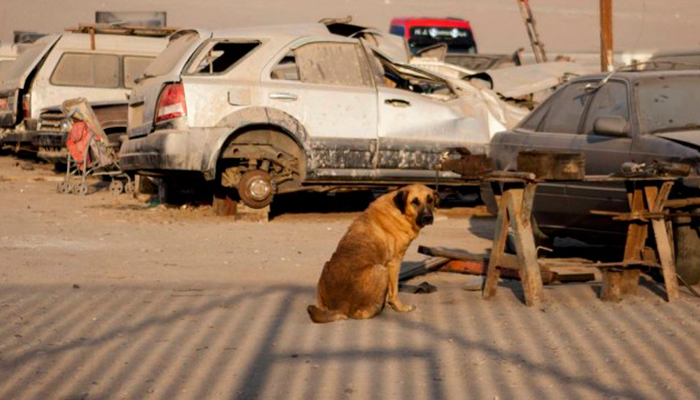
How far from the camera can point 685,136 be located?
31.2 feet

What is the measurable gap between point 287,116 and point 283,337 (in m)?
6.36

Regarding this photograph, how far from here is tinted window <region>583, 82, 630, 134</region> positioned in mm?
10305

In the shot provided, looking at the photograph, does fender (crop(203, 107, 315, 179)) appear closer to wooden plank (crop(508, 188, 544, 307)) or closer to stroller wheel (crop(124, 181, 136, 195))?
stroller wheel (crop(124, 181, 136, 195))

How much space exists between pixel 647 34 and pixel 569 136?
50284 millimetres

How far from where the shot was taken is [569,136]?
1063 cm

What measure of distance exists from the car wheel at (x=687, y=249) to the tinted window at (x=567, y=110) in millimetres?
1726

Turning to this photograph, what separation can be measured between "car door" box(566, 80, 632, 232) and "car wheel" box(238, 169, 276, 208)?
13.2 feet

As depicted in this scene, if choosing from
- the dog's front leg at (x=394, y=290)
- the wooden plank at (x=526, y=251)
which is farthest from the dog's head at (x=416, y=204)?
the wooden plank at (x=526, y=251)

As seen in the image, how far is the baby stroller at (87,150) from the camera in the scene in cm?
1770

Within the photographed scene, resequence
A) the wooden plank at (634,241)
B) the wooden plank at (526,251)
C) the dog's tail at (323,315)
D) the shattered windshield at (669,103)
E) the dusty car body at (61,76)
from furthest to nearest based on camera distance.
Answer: the dusty car body at (61,76) < the shattered windshield at (669,103) < the wooden plank at (634,241) < the wooden plank at (526,251) < the dog's tail at (323,315)

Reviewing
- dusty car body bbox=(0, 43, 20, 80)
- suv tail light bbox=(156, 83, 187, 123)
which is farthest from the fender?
dusty car body bbox=(0, 43, 20, 80)

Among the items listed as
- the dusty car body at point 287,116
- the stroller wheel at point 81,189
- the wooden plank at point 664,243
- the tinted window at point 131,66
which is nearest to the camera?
the wooden plank at point 664,243

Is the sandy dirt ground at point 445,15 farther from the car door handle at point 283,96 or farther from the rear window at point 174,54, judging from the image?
the car door handle at point 283,96

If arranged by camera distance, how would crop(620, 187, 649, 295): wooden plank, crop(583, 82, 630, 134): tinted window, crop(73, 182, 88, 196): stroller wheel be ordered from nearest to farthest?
1. crop(620, 187, 649, 295): wooden plank
2. crop(583, 82, 630, 134): tinted window
3. crop(73, 182, 88, 196): stroller wheel
